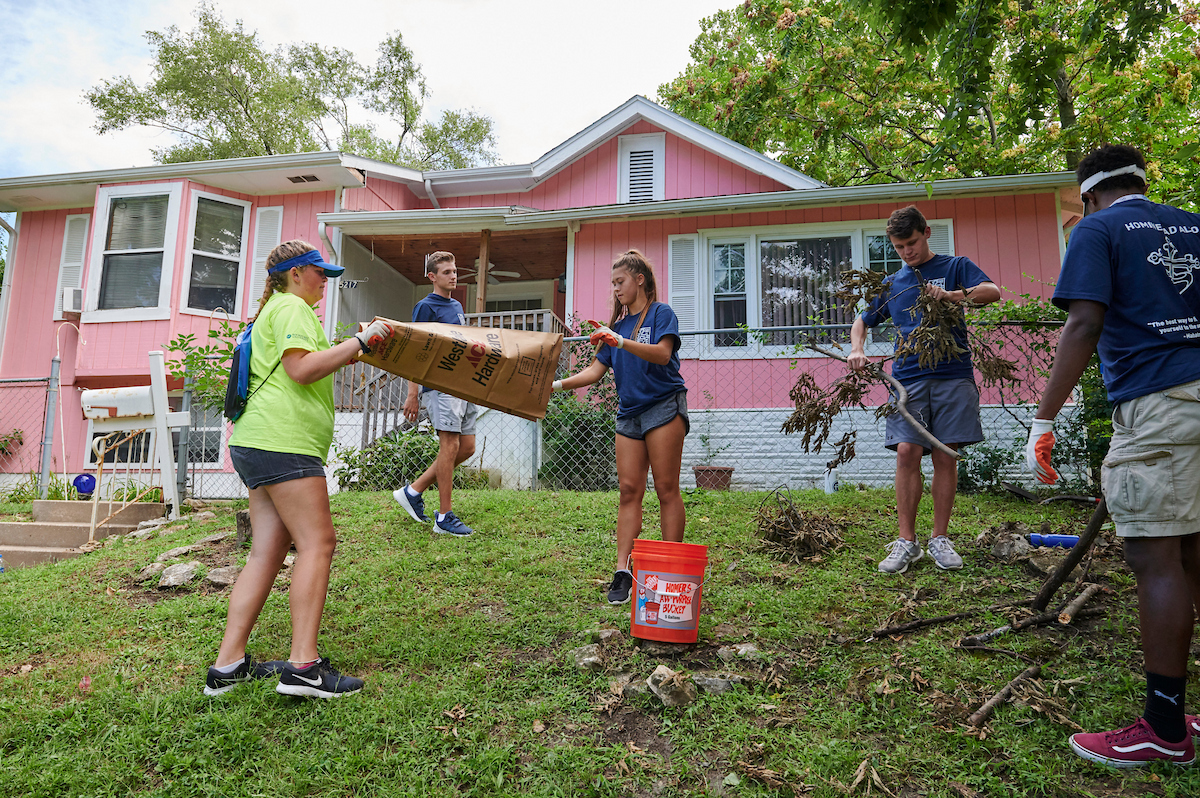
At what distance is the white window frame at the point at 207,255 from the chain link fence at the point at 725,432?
8.67 ft

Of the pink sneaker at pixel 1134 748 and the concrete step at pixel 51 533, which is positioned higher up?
the concrete step at pixel 51 533

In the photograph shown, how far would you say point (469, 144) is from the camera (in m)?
24.7

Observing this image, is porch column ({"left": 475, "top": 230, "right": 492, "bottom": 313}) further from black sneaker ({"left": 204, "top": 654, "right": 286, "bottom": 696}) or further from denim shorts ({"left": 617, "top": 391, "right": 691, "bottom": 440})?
black sneaker ({"left": 204, "top": 654, "right": 286, "bottom": 696})

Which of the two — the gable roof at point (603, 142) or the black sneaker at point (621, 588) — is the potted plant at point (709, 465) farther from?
the black sneaker at point (621, 588)

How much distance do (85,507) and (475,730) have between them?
6.09 metres

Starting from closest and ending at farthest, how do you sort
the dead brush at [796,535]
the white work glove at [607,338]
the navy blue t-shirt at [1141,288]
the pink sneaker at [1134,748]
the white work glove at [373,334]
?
the pink sneaker at [1134,748]
the navy blue t-shirt at [1141,288]
the white work glove at [373,334]
the white work glove at [607,338]
the dead brush at [796,535]

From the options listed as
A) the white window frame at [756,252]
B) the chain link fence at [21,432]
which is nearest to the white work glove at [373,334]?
the white window frame at [756,252]

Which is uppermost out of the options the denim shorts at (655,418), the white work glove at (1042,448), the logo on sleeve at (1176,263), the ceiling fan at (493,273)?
the ceiling fan at (493,273)

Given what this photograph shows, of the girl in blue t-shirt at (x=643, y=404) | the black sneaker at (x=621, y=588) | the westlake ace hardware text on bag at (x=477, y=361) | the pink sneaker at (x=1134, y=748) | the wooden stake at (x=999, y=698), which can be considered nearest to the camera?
the pink sneaker at (x=1134, y=748)

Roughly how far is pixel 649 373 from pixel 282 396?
1.76 meters

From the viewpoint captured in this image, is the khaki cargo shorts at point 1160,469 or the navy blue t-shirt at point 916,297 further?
the navy blue t-shirt at point 916,297

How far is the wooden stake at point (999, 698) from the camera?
8.15ft

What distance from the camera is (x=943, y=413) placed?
3.97 metres

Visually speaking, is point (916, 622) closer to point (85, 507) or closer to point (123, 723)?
point (123, 723)
